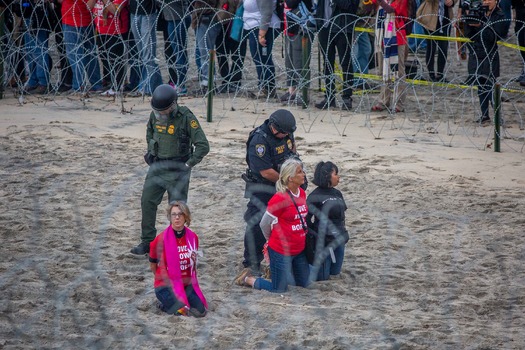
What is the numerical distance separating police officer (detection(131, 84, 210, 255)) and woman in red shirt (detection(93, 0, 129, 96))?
5696mm

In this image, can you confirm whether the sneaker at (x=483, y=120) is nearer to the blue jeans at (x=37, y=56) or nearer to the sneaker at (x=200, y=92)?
the sneaker at (x=200, y=92)

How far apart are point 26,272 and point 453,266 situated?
3.29 metres

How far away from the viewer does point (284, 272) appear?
7586 millimetres

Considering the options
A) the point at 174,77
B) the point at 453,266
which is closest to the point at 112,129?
the point at 174,77

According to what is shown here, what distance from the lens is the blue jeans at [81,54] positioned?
47.1 ft

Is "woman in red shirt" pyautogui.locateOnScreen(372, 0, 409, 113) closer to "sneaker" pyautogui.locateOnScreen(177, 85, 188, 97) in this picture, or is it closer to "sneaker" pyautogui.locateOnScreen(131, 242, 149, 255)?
"sneaker" pyautogui.locateOnScreen(177, 85, 188, 97)

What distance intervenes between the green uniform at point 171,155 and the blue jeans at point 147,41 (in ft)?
18.9

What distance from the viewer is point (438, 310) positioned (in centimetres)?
718

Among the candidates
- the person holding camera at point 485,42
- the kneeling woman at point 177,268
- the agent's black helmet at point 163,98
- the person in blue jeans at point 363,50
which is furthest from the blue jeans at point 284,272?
the person in blue jeans at point 363,50

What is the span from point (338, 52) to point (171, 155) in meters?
5.75

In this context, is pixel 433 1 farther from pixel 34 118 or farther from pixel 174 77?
pixel 34 118

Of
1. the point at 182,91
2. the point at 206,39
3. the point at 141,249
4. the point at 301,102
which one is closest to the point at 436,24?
the point at 301,102

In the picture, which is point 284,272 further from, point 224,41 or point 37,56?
point 37,56

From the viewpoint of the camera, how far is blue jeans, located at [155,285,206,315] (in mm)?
7039
